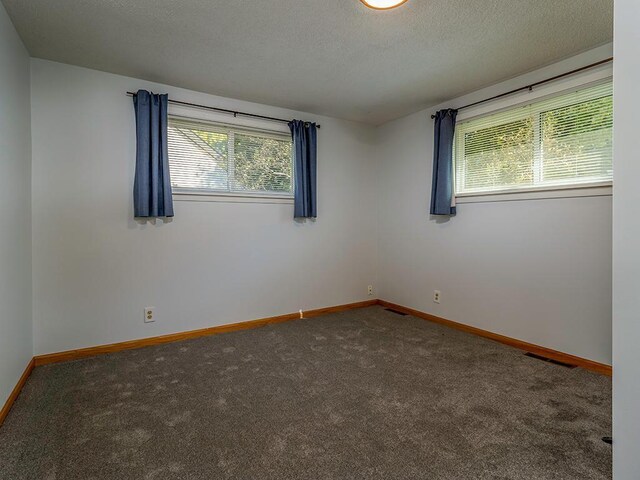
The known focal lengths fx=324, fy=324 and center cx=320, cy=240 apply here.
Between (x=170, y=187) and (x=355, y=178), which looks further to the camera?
(x=355, y=178)

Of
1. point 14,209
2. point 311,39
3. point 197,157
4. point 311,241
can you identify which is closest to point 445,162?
point 311,241

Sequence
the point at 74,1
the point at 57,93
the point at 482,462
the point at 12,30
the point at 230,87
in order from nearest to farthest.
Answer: the point at 482,462 → the point at 74,1 → the point at 12,30 → the point at 57,93 → the point at 230,87

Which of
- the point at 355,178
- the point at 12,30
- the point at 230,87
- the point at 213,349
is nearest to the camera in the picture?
the point at 12,30

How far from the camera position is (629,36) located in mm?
851

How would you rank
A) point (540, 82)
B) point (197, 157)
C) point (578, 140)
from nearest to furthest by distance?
1. point (578, 140)
2. point (540, 82)
3. point (197, 157)

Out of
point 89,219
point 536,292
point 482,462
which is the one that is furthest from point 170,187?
point 536,292

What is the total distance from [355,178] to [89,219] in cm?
291

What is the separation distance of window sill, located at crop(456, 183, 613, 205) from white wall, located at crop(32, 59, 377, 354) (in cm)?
167

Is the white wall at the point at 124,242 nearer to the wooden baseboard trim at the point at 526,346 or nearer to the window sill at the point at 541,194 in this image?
the wooden baseboard trim at the point at 526,346

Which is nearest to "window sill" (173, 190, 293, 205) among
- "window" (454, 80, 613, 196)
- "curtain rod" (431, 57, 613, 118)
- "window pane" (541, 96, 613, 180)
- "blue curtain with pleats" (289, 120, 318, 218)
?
"blue curtain with pleats" (289, 120, 318, 218)

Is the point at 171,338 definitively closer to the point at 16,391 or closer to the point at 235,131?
the point at 16,391

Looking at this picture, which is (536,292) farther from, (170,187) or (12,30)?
(12,30)

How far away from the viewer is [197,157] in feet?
10.5

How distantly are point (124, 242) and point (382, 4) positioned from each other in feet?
8.78
